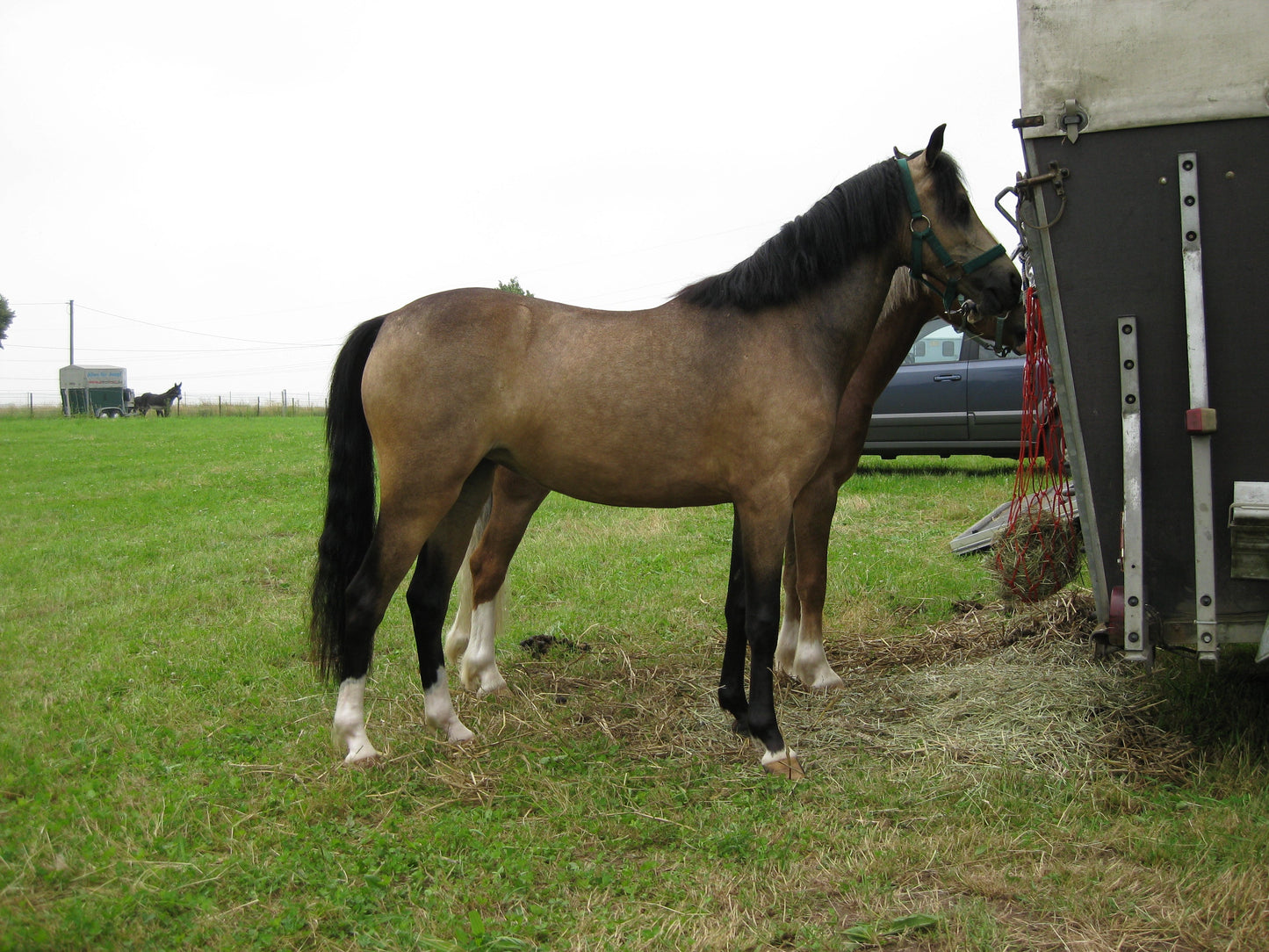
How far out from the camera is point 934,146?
3.68 meters

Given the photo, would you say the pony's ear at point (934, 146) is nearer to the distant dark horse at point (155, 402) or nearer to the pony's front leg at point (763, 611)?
the pony's front leg at point (763, 611)

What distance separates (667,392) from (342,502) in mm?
1452

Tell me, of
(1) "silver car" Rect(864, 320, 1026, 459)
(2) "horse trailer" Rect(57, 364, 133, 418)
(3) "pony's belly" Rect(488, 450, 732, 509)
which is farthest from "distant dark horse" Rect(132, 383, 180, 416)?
(3) "pony's belly" Rect(488, 450, 732, 509)

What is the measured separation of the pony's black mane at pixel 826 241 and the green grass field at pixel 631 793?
1.87 metres

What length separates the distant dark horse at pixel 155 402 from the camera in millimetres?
43594

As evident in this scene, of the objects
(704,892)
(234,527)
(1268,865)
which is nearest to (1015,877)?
(1268,865)

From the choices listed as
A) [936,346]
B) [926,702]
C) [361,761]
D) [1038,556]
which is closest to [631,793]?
[361,761]

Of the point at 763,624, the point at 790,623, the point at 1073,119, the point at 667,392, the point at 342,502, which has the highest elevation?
the point at 1073,119

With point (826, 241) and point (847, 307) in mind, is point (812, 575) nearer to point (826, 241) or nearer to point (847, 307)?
point (847, 307)

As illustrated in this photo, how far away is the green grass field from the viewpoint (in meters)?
2.53

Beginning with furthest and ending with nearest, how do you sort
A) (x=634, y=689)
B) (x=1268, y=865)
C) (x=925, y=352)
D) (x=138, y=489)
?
(x=138, y=489)
(x=925, y=352)
(x=634, y=689)
(x=1268, y=865)

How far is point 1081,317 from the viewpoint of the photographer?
312 centimetres

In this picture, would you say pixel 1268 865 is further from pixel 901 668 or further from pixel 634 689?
pixel 634 689

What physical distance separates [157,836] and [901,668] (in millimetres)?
3442
